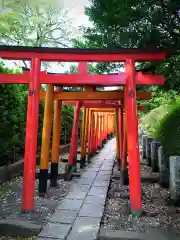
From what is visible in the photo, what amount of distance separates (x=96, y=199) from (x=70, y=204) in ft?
2.32

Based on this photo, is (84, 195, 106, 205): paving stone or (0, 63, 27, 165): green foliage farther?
(0, 63, 27, 165): green foliage

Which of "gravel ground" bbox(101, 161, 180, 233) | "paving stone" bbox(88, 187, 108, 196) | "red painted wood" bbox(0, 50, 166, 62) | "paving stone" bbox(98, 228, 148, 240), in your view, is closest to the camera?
"paving stone" bbox(98, 228, 148, 240)

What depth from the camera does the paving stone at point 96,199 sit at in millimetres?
6228

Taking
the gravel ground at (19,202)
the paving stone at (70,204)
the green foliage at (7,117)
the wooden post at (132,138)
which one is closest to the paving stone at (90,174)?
the gravel ground at (19,202)

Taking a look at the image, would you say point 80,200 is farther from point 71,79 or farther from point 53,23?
point 53,23

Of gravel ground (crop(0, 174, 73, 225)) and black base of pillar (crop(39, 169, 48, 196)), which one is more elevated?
black base of pillar (crop(39, 169, 48, 196))

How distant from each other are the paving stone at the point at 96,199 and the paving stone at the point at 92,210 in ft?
0.58

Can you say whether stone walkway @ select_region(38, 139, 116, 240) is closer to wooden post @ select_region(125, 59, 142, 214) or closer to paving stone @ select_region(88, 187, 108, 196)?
paving stone @ select_region(88, 187, 108, 196)

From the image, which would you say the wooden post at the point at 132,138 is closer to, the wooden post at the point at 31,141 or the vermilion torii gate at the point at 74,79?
the vermilion torii gate at the point at 74,79

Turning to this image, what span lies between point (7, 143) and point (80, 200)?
336 cm

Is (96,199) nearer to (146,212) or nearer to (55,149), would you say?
(146,212)

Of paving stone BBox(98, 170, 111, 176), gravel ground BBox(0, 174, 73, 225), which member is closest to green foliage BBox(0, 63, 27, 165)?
gravel ground BBox(0, 174, 73, 225)

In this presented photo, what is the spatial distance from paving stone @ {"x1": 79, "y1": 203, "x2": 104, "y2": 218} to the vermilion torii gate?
0.69 meters

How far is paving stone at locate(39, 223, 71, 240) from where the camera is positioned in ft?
14.1
